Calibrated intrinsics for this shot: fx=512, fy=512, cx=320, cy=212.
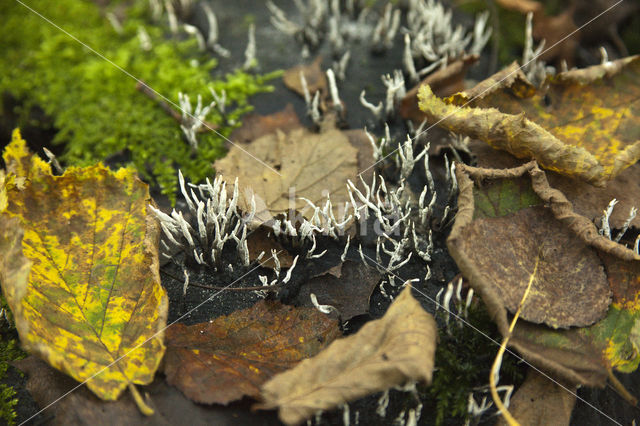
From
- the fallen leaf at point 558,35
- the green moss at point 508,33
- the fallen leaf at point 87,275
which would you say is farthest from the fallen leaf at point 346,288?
the fallen leaf at point 558,35

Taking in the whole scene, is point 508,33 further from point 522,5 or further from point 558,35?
point 558,35

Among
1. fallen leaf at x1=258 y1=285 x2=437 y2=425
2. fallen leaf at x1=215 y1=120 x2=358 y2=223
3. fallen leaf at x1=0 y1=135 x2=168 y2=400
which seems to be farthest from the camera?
fallen leaf at x1=215 y1=120 x2=358 y2=223

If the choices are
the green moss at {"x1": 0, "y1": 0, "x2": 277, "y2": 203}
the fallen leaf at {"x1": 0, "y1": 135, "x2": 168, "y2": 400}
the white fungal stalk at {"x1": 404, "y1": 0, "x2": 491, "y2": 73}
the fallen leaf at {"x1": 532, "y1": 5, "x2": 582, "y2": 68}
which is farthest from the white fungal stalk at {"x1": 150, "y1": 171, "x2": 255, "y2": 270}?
the fallen leaf at {"x1": 532, "y1": 5, "x2": 582, "y2": 68}

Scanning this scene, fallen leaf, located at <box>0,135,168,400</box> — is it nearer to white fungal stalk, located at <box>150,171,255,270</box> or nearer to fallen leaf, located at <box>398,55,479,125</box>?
white fungal stalk, located at <box>150,171,255,270</box>

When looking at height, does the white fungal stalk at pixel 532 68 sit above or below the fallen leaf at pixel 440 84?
above

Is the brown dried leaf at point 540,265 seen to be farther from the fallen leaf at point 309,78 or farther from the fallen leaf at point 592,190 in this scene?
the fallen leaf at point 309,78

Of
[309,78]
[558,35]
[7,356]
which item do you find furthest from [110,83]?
[558,35]

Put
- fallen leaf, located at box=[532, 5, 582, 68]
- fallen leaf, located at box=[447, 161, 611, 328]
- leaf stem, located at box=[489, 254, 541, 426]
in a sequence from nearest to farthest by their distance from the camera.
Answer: leaf stem, located at box=[489, 254, 541, 426]
fallen leaf, located at box=[447, 161, 611, 328]
fallen leaf, located at box=[532, 5, 582, 68]
